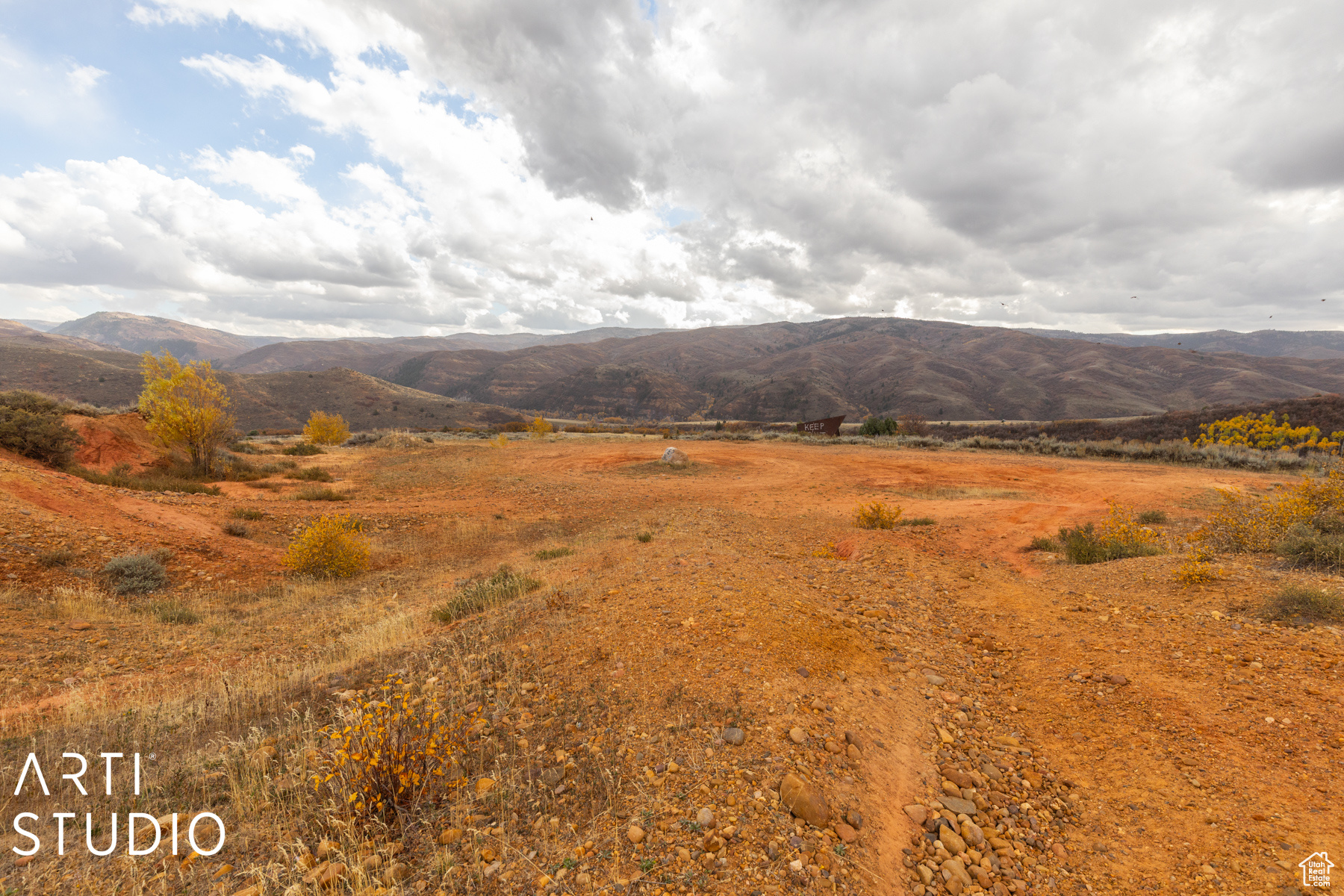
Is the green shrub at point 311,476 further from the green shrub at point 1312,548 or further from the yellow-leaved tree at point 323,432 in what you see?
the green shrub at point 1312,548

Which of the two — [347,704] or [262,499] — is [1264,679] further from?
[262,499]

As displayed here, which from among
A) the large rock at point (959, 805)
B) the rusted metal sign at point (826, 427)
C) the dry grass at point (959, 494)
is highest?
the large rock at point (959, 805)

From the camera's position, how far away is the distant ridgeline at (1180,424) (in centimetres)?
3048

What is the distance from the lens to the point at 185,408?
16859 millimetres

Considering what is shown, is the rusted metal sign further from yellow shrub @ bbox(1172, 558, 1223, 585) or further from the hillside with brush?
the hillside with brush

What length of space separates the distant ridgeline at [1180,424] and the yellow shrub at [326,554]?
34879mm

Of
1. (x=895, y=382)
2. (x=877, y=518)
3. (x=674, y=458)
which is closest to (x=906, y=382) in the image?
(x=895, y=382)

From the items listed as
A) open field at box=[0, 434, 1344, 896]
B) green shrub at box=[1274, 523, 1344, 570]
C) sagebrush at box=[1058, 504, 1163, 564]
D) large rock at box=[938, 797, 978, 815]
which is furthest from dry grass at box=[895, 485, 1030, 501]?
large rock at box=[938, 797, 978, 815]

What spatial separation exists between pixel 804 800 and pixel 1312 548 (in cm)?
761

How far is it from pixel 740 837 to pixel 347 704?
377 centimetres

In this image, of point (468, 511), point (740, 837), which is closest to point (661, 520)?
point (468, 511)

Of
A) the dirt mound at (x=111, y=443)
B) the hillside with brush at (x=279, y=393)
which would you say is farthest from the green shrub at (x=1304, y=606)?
the hillside with brush at (x=279, y=393)

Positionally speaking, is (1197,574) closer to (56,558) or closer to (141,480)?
(56,558)

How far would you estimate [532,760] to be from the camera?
144 inches
